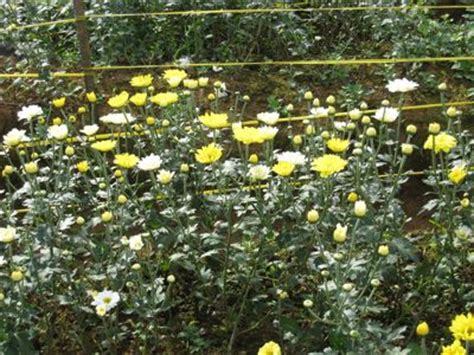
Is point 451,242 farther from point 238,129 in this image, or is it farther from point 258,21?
point 258,21

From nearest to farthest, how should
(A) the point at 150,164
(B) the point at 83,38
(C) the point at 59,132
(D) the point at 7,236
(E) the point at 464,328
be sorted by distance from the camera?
1. (E) the point at 464,328
2. (D) the point at 7,236
3. (A) the point at 150,164
4. (C) the point at 59,132
5. (B) the point at 83,38

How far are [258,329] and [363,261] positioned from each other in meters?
0.63

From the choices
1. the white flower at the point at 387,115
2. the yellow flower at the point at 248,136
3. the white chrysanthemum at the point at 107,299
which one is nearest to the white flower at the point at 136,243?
the white chrysanthemum at the point at 107,299

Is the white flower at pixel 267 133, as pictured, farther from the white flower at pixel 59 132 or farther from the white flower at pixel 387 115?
the white flower at pixel 59 132

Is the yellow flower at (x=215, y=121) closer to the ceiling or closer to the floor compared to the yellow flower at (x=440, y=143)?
closer to the ceiling

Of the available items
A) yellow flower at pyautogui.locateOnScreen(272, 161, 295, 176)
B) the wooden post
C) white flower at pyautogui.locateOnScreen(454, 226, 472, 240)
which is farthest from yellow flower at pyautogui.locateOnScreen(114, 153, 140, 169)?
the wooden post

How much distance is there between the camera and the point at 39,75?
4.66 m

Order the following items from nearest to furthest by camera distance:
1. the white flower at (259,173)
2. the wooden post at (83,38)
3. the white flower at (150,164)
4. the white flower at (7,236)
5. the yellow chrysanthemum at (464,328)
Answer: the yellow chrysanthemum at (464,328), the white flower at (7,236), the white flower at (259,173), the white flower at (150,164), the wooden post at (83,38)

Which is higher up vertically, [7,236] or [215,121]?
[215,121]

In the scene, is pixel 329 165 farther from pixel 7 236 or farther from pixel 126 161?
pixel 7 236

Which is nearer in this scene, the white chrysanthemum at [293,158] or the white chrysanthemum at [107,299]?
the white chrysanthemum at [107,299]

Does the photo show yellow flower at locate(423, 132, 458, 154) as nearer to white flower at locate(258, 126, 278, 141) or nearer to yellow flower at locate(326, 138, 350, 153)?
yellow flower at locate(326, 138, 350, 153)

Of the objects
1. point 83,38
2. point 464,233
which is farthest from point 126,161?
point 83,38

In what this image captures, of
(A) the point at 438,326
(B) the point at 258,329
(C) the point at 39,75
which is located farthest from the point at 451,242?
(C) the point at 39,75
